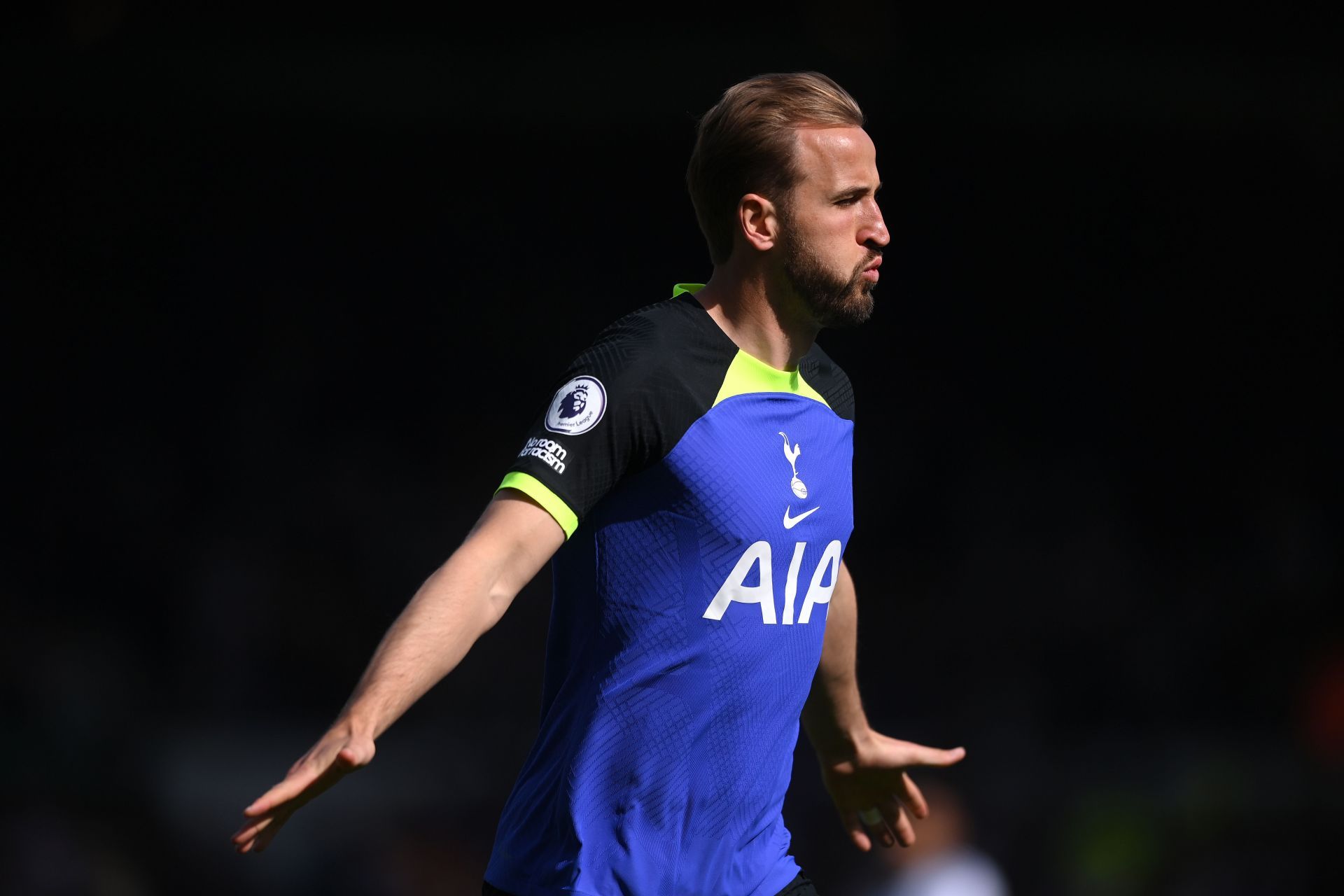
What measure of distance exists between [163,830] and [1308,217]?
25.0ft

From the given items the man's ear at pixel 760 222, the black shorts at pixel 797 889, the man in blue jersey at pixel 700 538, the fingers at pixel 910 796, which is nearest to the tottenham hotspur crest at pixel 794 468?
the man in blue jersey at pixel 700 538

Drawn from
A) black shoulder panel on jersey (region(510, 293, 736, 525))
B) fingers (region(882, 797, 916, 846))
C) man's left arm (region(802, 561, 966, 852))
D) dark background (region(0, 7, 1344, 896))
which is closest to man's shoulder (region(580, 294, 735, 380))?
black shoulder panel on jersey (region(510, 293, 736, 525))

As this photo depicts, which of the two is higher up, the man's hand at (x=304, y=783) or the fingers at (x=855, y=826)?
the man's hand at (x=304, y=783)

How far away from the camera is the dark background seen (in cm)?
766

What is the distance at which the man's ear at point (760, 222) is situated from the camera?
2.75 metres

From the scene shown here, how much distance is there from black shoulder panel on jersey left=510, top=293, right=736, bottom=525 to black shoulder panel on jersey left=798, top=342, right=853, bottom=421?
11.9 inches

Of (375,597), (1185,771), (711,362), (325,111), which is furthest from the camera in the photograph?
(325,111)

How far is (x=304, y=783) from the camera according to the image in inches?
77.4

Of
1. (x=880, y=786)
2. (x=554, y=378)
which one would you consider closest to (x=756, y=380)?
(x=880, y=786)

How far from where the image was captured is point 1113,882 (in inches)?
300

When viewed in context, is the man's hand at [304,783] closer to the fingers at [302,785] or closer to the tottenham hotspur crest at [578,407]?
the fingers at [302,785]

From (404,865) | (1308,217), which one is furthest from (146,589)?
(1308,217)

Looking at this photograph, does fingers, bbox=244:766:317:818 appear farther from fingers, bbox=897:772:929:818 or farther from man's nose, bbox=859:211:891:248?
fingers, bbox=897:772:929:818

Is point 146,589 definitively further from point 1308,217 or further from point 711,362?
point 1308,217
